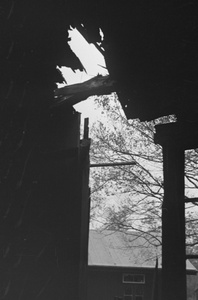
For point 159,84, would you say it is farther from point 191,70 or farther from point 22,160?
point 22,160

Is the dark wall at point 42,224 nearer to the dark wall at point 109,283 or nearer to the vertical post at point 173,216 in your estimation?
the vertical post at point 173,216

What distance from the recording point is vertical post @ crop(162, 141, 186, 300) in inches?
105

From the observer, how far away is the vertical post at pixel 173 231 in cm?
266

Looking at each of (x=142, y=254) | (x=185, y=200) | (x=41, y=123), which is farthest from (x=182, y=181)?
(x=142, y=254)

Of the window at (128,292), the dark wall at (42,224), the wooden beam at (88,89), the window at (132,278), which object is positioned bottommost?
the window at (128,292)

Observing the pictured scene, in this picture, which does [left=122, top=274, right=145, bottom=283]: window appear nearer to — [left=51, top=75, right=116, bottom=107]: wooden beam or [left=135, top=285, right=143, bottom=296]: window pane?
[left=135, top=285, right=143, bottom=296]: window pane

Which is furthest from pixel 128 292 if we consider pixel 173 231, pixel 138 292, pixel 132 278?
pixel 173 231

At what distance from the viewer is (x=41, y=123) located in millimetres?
1164

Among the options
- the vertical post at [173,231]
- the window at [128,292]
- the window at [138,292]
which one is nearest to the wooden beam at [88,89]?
the vertical post at [173,231]

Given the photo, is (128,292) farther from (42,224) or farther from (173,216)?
(42,224)

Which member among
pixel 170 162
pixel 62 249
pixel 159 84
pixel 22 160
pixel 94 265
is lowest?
pixel 94 265

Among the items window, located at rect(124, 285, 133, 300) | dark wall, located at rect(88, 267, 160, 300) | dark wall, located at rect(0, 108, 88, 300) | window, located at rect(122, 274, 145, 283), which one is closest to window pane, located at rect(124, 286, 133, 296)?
window, located at rect(124, 285, 133, 300)

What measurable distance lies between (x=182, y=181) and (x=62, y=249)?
1613 millimetres

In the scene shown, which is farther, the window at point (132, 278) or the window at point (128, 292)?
the window at point (132, 278)
